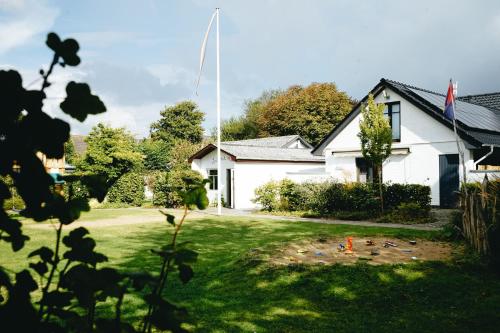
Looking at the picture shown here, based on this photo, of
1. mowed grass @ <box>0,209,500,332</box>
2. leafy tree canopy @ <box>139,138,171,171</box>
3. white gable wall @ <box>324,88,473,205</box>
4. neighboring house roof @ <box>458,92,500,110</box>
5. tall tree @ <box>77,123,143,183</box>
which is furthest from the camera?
leafy tree canopy @ <box>139,138,171,171</box>

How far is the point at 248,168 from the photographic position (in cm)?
2516

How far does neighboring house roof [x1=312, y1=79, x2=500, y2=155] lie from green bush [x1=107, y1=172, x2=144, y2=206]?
1269 centimetres

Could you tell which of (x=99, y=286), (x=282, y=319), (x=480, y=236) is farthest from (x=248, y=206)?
(x=99, y=286)

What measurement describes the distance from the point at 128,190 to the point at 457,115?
21.5 m

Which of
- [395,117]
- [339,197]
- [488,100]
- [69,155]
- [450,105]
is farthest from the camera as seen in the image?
[69,155]

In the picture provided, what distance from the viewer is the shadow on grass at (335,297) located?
15.9 feet

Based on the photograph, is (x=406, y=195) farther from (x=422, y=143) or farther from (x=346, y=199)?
(x=422, y=143)

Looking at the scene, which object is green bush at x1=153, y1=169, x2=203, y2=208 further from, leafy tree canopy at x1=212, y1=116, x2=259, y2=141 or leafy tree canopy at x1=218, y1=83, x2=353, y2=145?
leafy tree canopy at x1=212, y1=116, x2=259, y2=141

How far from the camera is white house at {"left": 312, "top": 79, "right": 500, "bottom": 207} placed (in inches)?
816

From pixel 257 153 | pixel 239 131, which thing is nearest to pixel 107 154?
pixel 257 153

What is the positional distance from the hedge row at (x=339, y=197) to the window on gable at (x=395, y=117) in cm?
671

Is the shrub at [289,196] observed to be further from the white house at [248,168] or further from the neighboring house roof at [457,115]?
the neighboring house roof at [457,115]

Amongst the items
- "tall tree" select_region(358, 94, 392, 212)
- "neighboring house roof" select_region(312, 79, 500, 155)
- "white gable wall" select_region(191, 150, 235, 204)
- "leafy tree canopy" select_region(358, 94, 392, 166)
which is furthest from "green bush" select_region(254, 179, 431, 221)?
"neighboring house roof" select_region(312, 79, 500, 155)

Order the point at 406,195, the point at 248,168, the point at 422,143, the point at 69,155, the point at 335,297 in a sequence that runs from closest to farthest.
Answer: the point at 335,297 → the point at 406,195 → the point at 422,143 → the point at 248,168 → the point at 69,155
